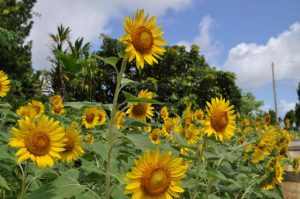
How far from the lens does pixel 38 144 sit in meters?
1.56

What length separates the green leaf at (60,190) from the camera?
148cm

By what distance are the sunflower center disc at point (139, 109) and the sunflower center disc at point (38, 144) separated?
3.26ft

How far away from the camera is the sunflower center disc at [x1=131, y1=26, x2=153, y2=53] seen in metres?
1.69

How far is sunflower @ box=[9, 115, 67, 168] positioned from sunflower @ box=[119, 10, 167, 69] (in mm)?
370

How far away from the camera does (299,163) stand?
13.2ft

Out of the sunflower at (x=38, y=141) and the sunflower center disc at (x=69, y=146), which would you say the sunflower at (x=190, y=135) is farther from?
the sunflower at (x=38, y=141)

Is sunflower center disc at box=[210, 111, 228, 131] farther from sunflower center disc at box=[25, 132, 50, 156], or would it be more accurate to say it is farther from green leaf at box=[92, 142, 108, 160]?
sunflower center disc at box=[25, 132, 50, 156]

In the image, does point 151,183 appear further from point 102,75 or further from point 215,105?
point 102,75

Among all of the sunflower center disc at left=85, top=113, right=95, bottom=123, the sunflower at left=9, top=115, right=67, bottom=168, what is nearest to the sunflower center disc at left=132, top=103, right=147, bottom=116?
the sunflower at left=9, top=115, right=67, bottom=168

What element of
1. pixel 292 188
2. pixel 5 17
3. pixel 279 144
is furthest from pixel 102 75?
pixel 279 144

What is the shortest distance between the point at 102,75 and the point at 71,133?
14615 millimetres

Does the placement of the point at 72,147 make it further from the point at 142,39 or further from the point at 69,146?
the point at 142,39

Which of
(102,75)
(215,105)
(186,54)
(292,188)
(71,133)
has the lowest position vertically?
(292,188)

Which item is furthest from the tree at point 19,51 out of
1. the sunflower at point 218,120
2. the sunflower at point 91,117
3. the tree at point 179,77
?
the sunflower at point 218,120
